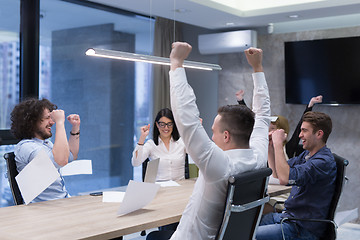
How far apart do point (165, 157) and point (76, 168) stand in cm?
115

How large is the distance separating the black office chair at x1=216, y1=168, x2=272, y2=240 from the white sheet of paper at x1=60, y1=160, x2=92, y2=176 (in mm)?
1503

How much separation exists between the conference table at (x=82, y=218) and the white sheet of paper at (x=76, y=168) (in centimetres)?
26

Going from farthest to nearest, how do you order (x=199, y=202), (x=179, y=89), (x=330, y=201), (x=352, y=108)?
1. (x=352, y=108)
2. (x=330, y=201)
3. (x=199, y=202)
4. (x=179, y=89)

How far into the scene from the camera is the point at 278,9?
579 centimetres

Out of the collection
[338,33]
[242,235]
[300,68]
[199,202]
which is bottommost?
[242,235]

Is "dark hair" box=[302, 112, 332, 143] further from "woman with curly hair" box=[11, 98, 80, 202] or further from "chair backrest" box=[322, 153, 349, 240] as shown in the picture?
"woman with curly hair" box=[11, 98, 80, 202]

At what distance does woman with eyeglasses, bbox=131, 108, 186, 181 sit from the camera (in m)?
4.38

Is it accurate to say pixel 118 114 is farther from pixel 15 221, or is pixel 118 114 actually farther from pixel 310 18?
pixel 15 221

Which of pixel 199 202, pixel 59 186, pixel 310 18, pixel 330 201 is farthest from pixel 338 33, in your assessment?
pixel 199 202

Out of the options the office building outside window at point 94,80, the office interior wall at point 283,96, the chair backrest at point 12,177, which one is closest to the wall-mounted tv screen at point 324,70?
the office interior wall at point 283,96

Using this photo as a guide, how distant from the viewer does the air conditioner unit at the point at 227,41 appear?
21.6ft

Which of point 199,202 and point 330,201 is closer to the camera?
point 199,202

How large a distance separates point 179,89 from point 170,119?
275 cm

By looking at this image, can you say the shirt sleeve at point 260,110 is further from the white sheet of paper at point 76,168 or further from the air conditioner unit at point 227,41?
the air conditioner unit at point 227,41
